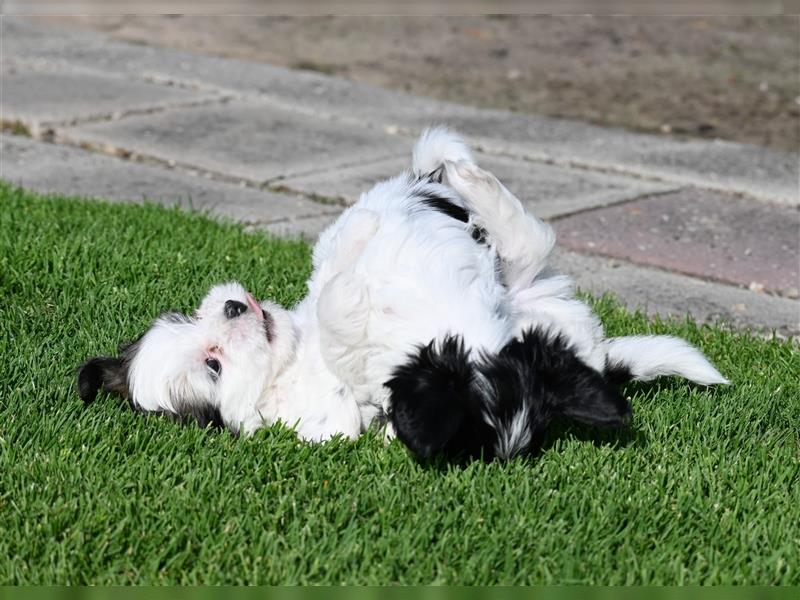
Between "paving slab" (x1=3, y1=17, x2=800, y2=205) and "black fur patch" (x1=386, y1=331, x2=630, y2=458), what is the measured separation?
3996mm

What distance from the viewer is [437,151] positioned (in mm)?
4801

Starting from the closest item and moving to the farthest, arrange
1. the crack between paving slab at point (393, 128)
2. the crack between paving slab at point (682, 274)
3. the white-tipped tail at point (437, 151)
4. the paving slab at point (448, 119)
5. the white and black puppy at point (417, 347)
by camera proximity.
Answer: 1. the white and black puppy at point (417, 347)
2. the white-tipped tail at point (437, 151)
3. the crack between paving slab at point (682, 274)
4. the crack between paving slab at point (393, 128)
5. the paving slab at point (448, 119)

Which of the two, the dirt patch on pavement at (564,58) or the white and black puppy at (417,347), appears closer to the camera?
the white and black puppy at (417,347)

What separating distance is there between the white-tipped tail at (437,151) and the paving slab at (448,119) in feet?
9.92

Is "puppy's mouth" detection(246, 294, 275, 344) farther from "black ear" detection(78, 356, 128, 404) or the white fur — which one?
"black ear" detection(78, 356, 128, 404)

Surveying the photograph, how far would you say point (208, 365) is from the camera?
387 centimetres

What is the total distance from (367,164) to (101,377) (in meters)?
3.75

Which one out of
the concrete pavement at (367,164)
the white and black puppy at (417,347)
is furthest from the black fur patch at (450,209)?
the concrete pavement at (367,164)

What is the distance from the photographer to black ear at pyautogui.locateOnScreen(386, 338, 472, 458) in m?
3.29

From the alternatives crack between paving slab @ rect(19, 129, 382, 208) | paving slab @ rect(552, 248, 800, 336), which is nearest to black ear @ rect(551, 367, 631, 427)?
Answer: paving slab @ rect(552, 248, 800, 336)

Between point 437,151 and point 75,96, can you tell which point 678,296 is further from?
point 75,96

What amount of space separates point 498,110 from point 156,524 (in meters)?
6.42

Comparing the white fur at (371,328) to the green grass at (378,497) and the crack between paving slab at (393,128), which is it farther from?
the crack between paving slab at (393,128)

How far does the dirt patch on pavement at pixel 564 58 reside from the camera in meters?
9.57
